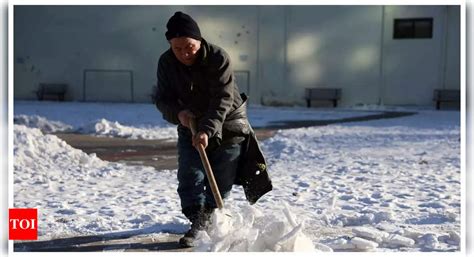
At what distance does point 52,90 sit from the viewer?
19.8 meters

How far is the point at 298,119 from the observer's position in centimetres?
1382

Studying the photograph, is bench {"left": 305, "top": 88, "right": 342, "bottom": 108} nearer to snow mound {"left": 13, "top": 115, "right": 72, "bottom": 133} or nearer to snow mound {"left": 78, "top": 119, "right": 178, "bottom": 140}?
snow mound {"left": 78, "top": 119, "right": 178, "bottom": 140}

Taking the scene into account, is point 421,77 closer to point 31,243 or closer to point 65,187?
point 65,187

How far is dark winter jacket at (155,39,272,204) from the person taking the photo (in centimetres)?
317

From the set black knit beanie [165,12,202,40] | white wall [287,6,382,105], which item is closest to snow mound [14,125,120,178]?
black knit beanie [165,12,202,40]

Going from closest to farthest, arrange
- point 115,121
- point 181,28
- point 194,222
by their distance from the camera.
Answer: point 181,28 → point 194,222 → point 115,121

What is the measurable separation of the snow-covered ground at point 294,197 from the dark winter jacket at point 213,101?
0.27m

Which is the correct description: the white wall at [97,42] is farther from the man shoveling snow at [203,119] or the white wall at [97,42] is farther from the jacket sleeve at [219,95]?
the jacket sleeve at [219,95]

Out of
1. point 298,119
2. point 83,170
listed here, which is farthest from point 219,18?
point 83,170

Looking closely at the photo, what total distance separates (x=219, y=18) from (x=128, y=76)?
391 cm

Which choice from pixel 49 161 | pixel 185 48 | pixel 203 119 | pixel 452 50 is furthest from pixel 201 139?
pixel 452 50

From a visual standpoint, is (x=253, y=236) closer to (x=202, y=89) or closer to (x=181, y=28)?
(x=202, y=89)

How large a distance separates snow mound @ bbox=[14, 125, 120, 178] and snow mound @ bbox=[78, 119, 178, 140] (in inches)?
105

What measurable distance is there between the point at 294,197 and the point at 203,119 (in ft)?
6.16
